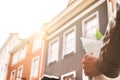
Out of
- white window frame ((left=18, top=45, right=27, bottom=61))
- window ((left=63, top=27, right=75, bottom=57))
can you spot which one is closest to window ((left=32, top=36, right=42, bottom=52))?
white window frame ((left=18, top=45, right=27, bottom=61))

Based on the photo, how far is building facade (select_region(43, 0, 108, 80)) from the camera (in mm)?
10305

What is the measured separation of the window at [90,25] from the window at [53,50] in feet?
8.82

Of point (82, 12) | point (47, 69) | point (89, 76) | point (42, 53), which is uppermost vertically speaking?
point (82, 12)

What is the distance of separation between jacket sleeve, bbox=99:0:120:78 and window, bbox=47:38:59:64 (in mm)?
11775

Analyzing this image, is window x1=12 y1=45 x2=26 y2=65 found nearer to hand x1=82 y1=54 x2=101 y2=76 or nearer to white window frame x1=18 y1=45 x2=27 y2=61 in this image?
white window frame x1=18 y1=45 x2=27 y2=61

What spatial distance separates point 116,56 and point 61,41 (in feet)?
39.2

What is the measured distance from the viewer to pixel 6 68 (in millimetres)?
22703

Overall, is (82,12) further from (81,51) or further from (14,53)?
(14,53)

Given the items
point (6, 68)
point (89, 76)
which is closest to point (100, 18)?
point (89, 76)

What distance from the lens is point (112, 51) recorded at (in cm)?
81

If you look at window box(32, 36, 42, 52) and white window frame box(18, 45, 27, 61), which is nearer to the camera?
window box(32, 36, 42, 52)

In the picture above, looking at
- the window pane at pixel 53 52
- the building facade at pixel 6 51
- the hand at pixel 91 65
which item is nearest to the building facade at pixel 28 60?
the window pane at pixel 53 52

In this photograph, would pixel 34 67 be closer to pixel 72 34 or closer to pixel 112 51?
pixel 72 34

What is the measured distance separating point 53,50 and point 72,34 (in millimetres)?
2129
